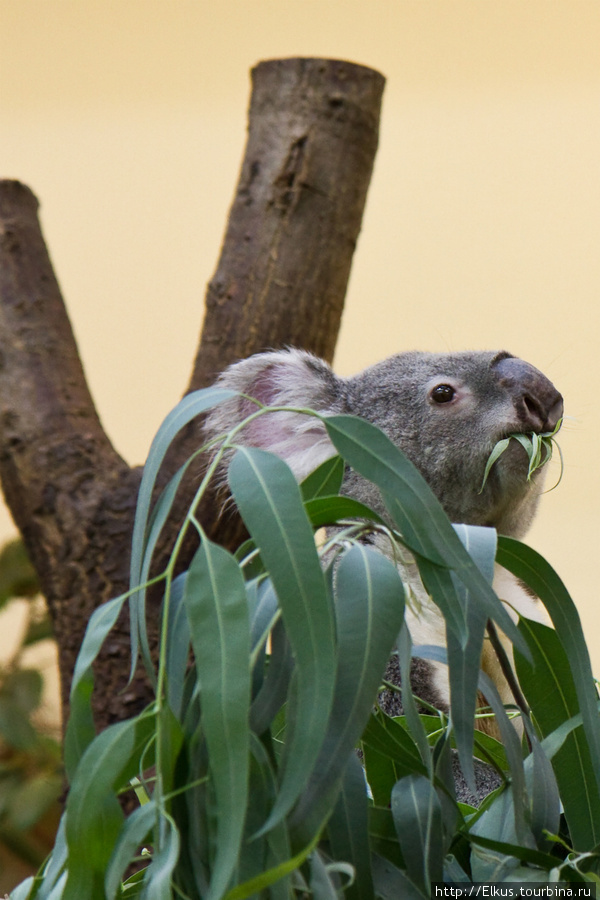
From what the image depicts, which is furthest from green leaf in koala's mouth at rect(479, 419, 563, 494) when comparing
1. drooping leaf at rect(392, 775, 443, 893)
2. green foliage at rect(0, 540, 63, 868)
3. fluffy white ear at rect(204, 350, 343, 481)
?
green foliage at rect(0, 540, 63, 868)

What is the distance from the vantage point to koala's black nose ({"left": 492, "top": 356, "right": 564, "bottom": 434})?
1500 mm

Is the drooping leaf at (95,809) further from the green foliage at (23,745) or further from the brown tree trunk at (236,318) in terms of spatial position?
the green foliage at (23,745)

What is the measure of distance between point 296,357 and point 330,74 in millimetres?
890

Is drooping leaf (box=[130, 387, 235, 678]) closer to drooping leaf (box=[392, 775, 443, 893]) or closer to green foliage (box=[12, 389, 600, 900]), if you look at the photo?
green foliage (box=[12, 389, 600, 900])

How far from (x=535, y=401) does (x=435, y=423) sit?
7.9 inches

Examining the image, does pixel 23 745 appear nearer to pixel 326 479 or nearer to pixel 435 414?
pixel 435 414

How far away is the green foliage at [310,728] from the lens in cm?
58

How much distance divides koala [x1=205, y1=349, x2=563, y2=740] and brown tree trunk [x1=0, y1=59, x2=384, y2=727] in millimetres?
467

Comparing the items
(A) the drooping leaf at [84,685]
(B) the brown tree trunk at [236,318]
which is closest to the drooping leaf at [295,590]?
(A) the drooping leaf at [84,685]

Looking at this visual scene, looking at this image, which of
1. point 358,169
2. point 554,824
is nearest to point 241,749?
point 554,824

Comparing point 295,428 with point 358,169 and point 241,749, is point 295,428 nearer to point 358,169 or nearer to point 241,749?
point 358,169

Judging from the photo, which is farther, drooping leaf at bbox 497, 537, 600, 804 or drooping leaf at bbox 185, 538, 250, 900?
drooping leaf at bbox 497, 537, 600, 804

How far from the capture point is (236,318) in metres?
2.26

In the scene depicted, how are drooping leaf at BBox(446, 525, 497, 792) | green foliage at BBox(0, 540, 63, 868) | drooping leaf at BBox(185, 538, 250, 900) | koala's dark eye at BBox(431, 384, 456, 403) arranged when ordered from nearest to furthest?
drooping leaf at BBox(185, 538, 250, 900) → drooping leaf at BBox(446, 525, 497, 792) → koala's dark eye at BBox(431, 384, 456, 403) → green foliage at BBox(0, 540, 63, 868)
